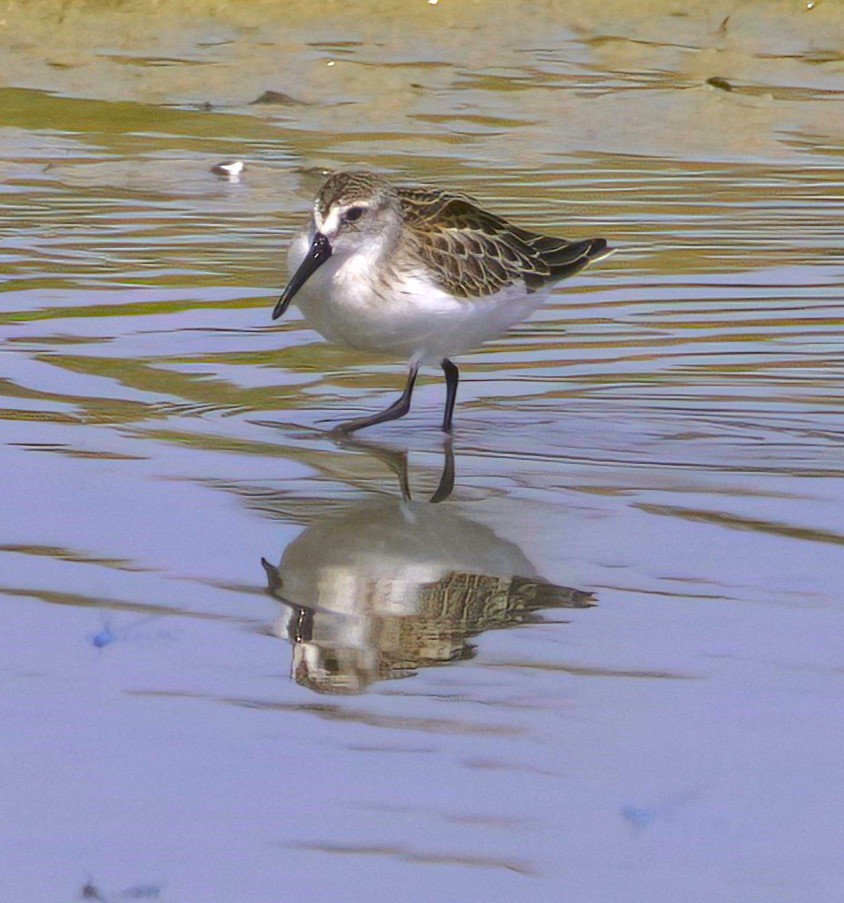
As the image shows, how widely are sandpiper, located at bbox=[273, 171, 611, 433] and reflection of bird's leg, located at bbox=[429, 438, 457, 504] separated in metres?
0.30

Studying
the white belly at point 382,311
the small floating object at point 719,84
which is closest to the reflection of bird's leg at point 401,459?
the white belly at point 382,311

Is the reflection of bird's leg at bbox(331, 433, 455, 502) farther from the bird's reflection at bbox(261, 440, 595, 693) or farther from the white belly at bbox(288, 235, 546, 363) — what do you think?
the white belly at bbox(288, 235, 546, 363)

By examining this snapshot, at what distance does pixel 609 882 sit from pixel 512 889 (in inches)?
6.3

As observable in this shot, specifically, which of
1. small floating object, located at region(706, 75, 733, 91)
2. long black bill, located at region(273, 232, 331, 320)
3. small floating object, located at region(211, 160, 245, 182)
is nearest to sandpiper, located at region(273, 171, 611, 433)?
long black bill, located at region(273, 232, 331, 320)

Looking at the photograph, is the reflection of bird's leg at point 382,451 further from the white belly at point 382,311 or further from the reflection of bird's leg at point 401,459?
the white belly at point 382,311

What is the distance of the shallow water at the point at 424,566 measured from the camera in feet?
11.6

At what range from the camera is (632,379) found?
7.27 m

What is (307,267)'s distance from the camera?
638 cm

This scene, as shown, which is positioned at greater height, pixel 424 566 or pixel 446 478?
pixel 424 566

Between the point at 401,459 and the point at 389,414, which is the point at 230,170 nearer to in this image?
the point at 389,414

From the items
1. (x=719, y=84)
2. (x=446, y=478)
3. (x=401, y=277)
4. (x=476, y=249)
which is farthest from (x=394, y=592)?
(x=719, y=84)

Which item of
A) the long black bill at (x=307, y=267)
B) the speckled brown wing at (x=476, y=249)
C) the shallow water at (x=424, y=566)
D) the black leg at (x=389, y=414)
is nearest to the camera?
the shallow water at (x=424, y=566)

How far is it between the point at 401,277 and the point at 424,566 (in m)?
1.77

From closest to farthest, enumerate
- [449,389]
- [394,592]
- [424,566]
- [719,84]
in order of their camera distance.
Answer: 1. [394,592]
2. [424,566]
3. [449,389]
4. [719,84]
